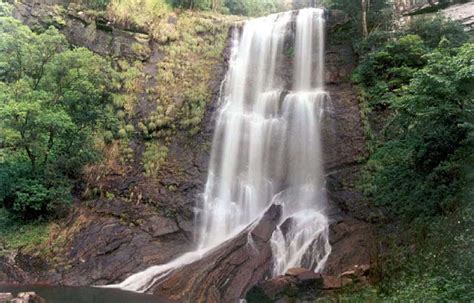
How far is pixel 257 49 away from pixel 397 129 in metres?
9.62

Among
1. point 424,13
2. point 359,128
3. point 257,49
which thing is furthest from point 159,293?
point 424,13

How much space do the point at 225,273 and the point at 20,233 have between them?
8.34 m

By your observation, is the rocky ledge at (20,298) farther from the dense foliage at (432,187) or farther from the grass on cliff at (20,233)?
the dense foliage at (432,187)

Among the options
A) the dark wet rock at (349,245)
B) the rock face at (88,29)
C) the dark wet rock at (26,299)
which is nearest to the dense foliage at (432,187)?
the dark wet rock at (349,245)

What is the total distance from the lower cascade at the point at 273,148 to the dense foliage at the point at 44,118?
5.25m

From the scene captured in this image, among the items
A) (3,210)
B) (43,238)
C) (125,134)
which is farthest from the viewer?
(125,134)

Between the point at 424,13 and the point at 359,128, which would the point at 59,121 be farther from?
the point at 424,13

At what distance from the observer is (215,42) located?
2253cm

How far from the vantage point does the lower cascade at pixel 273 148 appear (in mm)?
14320

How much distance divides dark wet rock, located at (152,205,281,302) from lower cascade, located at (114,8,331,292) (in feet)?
1.36

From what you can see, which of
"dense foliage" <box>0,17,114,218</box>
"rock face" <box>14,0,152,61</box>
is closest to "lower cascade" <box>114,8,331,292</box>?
"rock face" <box>14,0,152,61</box>

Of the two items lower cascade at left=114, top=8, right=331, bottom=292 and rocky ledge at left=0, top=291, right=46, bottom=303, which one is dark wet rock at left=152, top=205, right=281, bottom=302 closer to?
lower cascade at left=114, top=8, right=331, bottom=292

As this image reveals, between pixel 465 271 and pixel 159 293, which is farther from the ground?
pixel 465 271

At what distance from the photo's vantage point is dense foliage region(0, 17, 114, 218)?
16.4 meters
